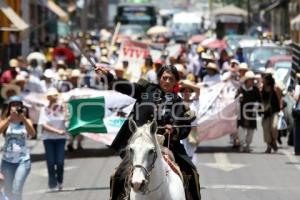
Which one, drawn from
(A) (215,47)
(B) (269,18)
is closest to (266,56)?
(A) (215,47)

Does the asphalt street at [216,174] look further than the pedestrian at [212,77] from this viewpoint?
No

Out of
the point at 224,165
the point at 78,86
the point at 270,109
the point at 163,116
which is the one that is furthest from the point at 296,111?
the point at 163,116

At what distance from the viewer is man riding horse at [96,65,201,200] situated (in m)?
10.2

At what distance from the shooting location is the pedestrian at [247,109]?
22.1 m

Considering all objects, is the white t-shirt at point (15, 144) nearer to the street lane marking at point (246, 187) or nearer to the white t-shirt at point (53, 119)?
the white t-shirt at point (53, 119)

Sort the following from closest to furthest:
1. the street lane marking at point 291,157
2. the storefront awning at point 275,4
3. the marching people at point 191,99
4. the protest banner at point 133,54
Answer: the marching people at point 191,99
the street lane marking at point 291,157
the protest banner at point 133,54
the storefront awning at point 275,4

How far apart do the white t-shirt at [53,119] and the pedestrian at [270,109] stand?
19.8ft

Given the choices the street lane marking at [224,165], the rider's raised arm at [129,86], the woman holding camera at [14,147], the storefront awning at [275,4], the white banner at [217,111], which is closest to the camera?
the rider's raised arm at [129,86]

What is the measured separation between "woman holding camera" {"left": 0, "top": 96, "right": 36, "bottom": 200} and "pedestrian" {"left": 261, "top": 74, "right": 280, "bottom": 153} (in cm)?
891

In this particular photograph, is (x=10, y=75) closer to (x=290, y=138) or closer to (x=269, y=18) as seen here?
(x=290, y=138)

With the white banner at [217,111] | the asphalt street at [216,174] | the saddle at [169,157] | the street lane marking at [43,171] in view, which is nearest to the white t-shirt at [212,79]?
the white banner at [217,111]

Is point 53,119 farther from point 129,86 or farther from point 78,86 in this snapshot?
point 78,86

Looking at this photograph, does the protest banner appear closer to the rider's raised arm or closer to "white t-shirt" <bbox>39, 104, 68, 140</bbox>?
"white t-shirt" <bbox>39, 104, 68, 140</bbox>

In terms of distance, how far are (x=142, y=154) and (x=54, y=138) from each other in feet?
27.0
